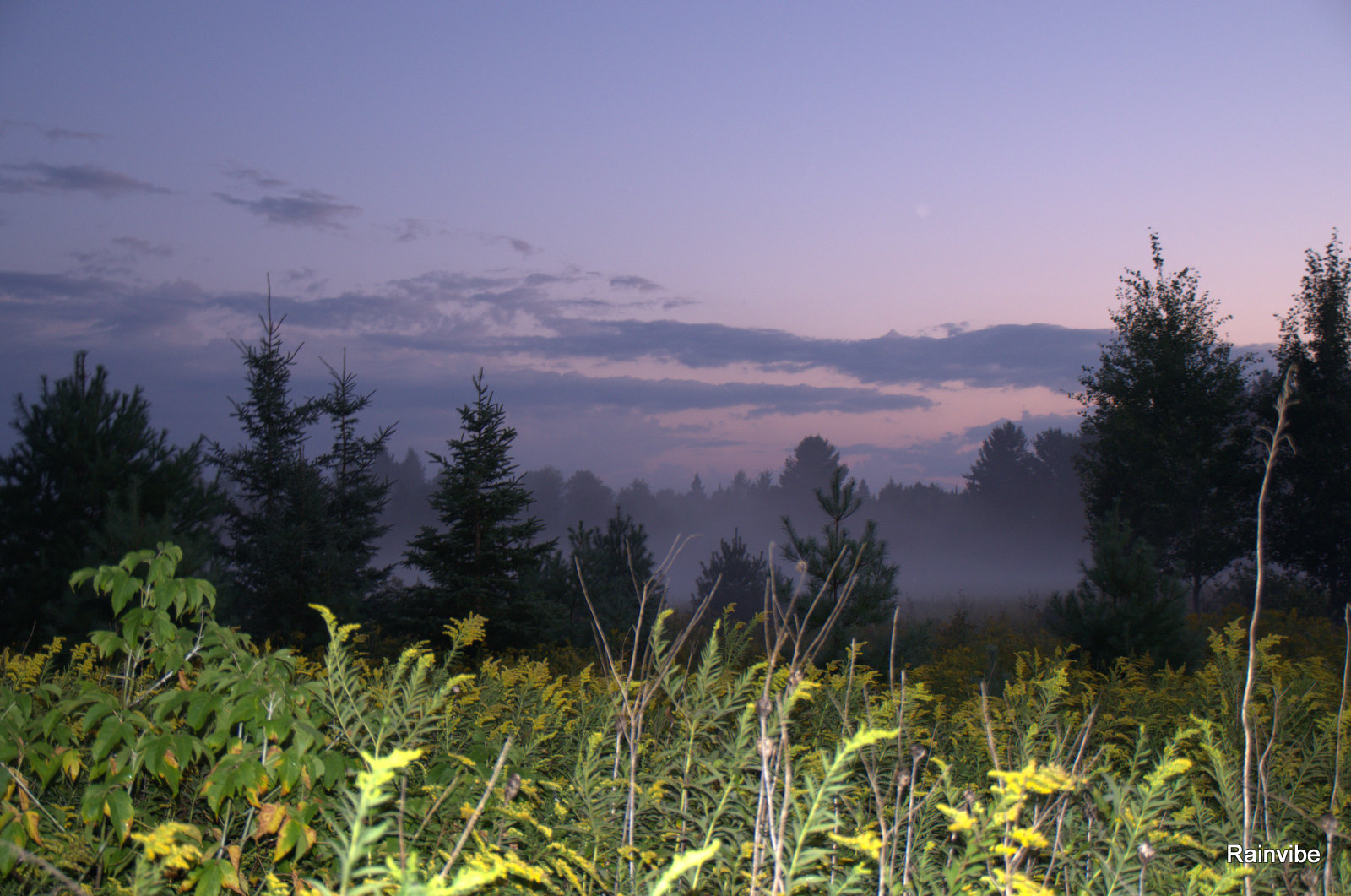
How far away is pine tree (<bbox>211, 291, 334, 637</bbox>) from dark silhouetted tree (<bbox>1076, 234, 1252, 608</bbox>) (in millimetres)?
23244

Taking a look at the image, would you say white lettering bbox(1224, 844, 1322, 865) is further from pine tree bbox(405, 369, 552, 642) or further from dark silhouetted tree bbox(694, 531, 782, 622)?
dark silhouetted tree bbox(694, 531, 782, 622)

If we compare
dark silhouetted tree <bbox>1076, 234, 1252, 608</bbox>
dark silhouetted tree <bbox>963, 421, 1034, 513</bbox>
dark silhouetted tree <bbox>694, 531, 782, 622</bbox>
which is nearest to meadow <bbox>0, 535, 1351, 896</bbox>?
dark silhouetted tree <bbox>694, 531, 782, 622</bbox>

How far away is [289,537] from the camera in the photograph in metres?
15.8

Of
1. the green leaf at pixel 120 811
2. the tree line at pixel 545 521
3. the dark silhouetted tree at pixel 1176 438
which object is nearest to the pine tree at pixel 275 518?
the tree line at pixel 545 521

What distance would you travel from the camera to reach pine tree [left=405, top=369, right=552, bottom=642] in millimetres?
11539

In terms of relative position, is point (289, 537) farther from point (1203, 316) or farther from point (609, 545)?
point (1203, 316)

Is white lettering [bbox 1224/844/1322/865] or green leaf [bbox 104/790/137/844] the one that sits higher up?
green leaf [bbox 104/790/137/844]

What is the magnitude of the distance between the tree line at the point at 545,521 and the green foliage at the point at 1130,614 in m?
0.03

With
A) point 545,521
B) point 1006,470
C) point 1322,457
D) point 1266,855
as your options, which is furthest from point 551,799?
point 1006,470

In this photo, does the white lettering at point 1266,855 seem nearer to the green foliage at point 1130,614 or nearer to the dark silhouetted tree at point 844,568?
the dark silhouetted tree at point 844,568

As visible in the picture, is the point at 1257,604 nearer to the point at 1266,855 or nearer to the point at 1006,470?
the point at 1266,855

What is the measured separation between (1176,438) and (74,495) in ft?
94.6

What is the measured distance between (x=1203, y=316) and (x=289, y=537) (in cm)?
2907

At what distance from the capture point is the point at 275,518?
18.7m
